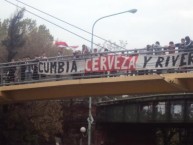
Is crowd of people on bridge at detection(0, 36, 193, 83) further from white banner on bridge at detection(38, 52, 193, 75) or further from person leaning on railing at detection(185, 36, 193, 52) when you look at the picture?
white banner on bridge at detection(38, 52, 193, 75)

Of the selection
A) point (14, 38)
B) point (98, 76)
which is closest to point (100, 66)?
point (98, 76)

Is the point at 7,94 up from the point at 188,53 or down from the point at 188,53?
down

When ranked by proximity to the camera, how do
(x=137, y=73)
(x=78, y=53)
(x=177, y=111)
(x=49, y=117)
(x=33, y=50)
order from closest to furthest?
(x=137, y=73) < (x=78, y=53) < (x=49, y=117) < (x=177, y=111) < (x=33, y=50)

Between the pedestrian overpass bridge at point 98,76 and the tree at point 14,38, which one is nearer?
the pedestrian overpass bridge at point 98,76

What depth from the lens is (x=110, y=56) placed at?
26469mm

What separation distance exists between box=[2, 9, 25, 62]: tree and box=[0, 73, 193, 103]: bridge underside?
35.1 feet

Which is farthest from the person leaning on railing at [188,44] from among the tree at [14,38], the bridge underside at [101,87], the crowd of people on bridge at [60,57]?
the tree at [14,38]

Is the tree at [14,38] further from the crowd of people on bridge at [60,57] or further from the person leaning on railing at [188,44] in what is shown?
the person leaning on railing at [188,44]

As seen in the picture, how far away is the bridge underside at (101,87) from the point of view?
25000 millimetres

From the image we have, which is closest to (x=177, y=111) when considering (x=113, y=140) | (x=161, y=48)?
(x=113, y=140)

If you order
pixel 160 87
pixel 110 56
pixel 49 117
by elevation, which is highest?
pixel 110 56

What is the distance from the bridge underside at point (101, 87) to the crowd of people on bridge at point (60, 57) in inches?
27.0

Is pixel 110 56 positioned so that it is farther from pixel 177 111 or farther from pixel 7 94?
pixel 177 111

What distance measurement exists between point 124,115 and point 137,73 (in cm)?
1821
